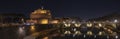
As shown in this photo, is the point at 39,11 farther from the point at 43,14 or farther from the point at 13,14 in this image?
the point at 13,14

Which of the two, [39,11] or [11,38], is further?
[39,11]

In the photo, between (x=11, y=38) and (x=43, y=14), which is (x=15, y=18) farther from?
(x=11, y=38)

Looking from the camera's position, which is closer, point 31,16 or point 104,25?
point 104,25

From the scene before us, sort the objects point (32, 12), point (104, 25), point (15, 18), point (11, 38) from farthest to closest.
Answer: point (32, 12) < point (15, 18) < point (104, 25) < point (11, 38)

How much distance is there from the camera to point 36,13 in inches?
5925

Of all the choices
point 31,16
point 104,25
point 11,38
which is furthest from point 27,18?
point 11,38

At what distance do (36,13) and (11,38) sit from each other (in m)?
120

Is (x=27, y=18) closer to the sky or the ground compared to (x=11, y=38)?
closer to the ground

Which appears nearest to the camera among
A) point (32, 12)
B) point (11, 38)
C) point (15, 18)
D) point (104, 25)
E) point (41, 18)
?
point (11, 38)

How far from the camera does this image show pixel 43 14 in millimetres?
148500

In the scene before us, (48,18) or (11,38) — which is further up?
(11,38)

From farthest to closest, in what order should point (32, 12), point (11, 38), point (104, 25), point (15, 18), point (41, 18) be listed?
point (32, 12), point (41, 18), point (15, 18), point (104, 25), point (11, 38)

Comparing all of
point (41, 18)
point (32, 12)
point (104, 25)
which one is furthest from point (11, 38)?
point (32, 12)

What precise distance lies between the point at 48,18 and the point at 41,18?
4500 millimetres
